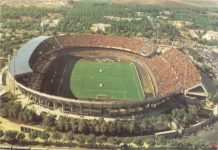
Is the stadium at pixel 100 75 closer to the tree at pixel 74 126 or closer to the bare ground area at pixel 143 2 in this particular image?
the tree at pixel 74 126

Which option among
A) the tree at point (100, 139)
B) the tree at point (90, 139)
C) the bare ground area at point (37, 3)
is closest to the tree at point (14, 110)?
the tree at point (90, 139)

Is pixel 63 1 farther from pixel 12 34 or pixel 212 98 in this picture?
pixel 212 98

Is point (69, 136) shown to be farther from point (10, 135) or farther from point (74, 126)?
point (10, 135)

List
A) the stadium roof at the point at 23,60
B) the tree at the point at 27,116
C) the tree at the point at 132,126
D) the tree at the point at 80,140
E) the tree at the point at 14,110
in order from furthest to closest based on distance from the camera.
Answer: the stadium roof at the point at 23,60 < the tree at the point at 14,110 < the tree at the point at 27,116 < the tree at the point at 132,126 < the tree at the point at 80,140

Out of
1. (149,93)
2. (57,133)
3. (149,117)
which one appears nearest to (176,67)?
(149,93)

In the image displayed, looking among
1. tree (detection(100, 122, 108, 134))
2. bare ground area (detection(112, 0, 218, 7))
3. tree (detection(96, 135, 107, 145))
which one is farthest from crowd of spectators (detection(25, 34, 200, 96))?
bare ground area (detection(112, 0, 218, 7))

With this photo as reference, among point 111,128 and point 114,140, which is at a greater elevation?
point 111,128

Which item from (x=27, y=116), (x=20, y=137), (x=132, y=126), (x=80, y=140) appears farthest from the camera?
(x=27, y=116)

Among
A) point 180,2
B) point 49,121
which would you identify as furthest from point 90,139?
point 180,2
